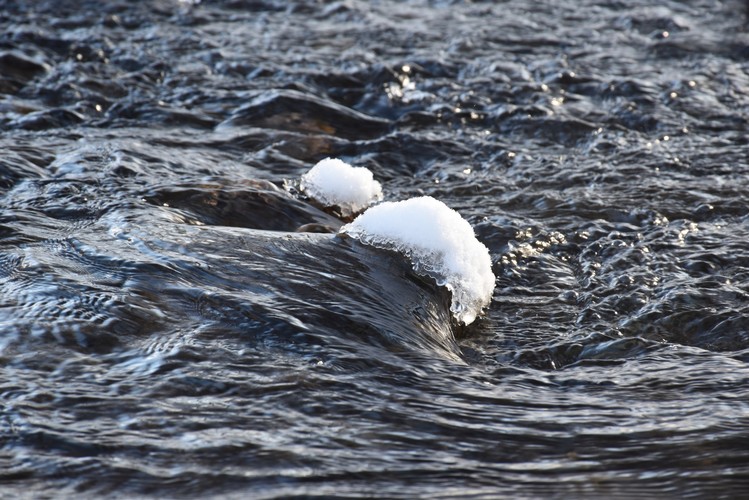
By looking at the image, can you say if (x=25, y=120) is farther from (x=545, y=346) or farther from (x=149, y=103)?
(x=545, y=346)

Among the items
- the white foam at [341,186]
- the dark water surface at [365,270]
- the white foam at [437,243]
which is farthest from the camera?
the white foam at [341,186]

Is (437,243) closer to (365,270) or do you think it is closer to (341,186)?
(365,270)

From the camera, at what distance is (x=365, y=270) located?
3205 mm

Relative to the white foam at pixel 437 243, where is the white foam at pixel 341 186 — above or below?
below

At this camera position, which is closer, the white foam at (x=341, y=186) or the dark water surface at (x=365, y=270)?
the dark water surface at (x=365, y=270)

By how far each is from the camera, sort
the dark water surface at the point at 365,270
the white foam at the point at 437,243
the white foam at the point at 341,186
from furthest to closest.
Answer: the white foam at the point at 341,186, the white foam at the point at 437,243, the dark water surface at the point at 365,270

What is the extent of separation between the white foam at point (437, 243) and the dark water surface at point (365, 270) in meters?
0.07

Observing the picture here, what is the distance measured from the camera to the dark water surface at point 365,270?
2.25m

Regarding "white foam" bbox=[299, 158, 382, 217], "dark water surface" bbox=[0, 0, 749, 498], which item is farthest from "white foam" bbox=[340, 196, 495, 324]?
"white foam" bbox=[299, 158, 382, 217]

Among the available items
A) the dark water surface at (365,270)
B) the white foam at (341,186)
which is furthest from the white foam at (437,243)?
the white foam at (341,186)

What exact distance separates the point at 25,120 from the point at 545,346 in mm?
3123

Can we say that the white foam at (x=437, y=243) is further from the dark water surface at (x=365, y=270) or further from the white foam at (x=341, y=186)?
the white foam at (x=341, y=186)

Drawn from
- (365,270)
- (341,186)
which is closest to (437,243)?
(365,270)

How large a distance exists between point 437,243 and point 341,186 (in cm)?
102
